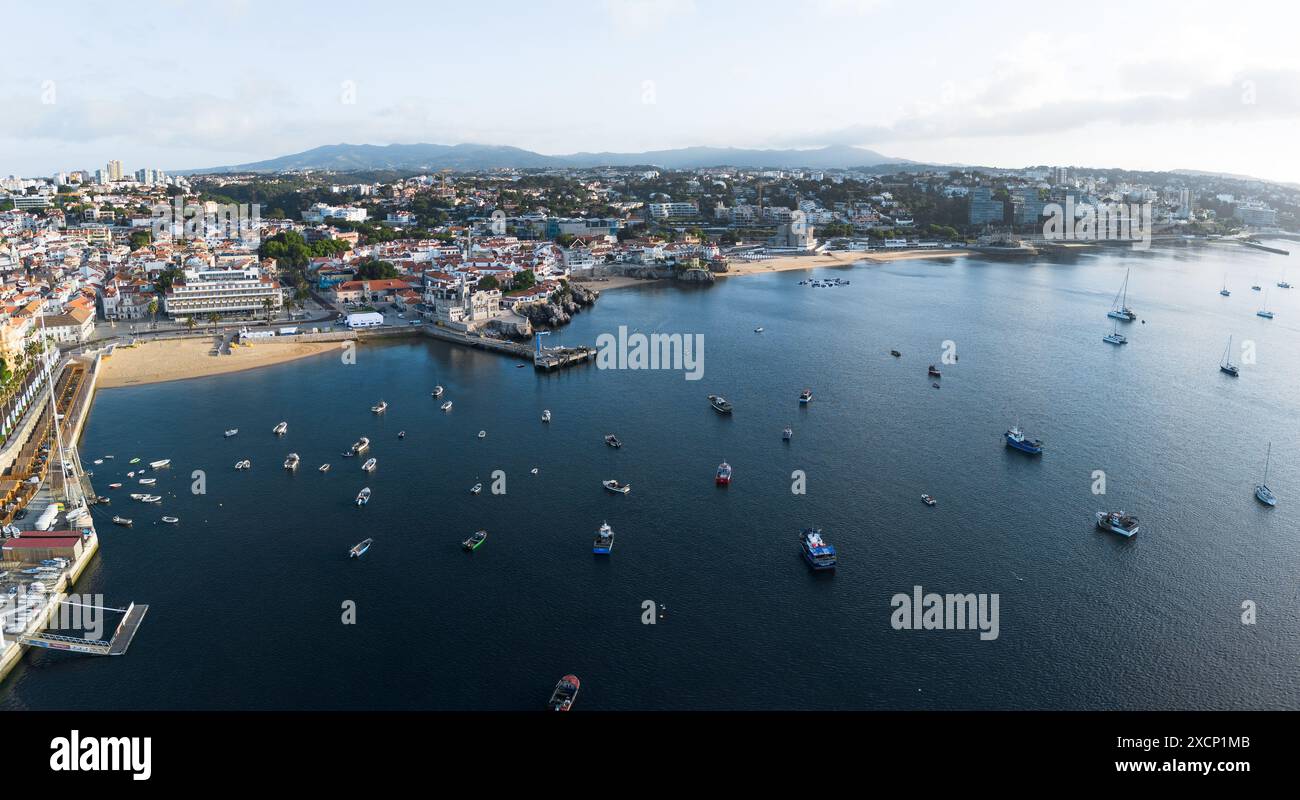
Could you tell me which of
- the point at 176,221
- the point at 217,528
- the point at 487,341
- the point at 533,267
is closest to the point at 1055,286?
the point at 533,267

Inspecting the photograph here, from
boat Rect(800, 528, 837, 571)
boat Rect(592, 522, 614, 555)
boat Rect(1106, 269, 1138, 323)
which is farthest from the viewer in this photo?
boat Rect(1106, 269, 1138, 323)

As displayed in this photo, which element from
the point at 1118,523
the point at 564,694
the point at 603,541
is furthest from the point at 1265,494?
the point at 564,694

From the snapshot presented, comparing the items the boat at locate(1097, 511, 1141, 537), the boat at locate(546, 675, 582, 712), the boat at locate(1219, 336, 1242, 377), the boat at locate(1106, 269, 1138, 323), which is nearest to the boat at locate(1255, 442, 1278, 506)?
the boat at locate(1097, 511, 1141, 537)

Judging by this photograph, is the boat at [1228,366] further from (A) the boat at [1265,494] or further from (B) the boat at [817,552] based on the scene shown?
(B) the boat at [817,552]

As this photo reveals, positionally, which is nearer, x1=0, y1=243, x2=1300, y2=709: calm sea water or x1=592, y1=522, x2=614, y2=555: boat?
x1=0, y1=243, x2=1300, y2=709: calm sea water

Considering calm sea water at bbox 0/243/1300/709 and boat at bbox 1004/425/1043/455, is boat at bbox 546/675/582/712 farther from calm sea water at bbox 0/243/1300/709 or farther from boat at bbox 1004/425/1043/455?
boat at bbox 1004/425/1043/455

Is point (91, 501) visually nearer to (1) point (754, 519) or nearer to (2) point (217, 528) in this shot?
(2) point (217, 528)
